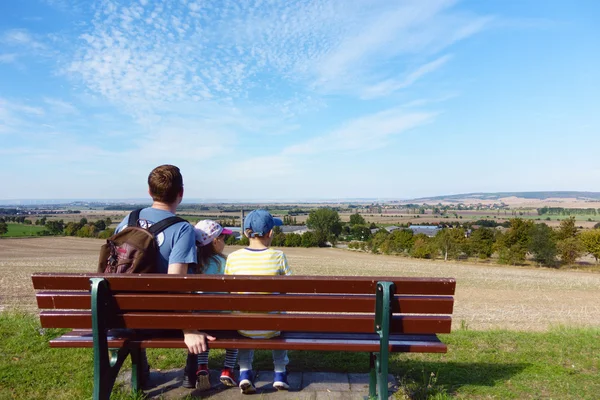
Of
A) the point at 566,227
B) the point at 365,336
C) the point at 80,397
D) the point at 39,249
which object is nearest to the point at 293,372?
the point at 365,336

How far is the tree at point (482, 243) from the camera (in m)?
62.8

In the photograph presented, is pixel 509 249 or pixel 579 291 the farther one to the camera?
pixel 509 249

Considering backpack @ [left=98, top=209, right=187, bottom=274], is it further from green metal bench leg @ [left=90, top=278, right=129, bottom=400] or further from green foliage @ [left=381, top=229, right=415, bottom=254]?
green foliage @ [left=381, top=229, right=415, bottom=254]

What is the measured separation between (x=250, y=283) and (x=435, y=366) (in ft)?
8.05

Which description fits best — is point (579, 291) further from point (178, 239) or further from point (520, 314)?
point (178, 239)

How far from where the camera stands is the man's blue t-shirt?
3240 mm

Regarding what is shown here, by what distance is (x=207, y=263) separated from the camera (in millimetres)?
3967

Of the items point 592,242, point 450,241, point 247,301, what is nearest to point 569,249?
point 592,242

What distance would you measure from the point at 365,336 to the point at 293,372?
1056mm

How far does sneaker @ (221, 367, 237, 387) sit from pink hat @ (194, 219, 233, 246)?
1.13 meters

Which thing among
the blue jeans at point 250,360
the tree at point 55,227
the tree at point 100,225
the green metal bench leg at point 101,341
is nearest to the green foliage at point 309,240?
the tree at point 100,225

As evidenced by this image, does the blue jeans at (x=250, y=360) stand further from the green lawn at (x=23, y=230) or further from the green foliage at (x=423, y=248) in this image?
the green lawn at (x=23, y=230)

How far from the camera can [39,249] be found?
59.4m

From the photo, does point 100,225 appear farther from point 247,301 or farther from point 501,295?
point 247,301
